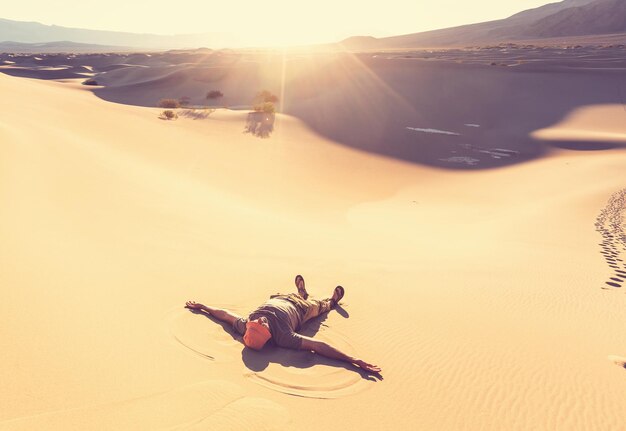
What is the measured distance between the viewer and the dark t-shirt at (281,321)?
4.35 metres

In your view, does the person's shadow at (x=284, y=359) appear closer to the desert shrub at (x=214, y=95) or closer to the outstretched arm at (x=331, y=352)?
the outstretched arm at (x=331, y=352)

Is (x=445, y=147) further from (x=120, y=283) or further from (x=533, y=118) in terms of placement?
(x=120, y=283)

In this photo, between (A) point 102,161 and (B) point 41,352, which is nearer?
(B) point 41,352

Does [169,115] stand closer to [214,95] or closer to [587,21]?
[214,95]

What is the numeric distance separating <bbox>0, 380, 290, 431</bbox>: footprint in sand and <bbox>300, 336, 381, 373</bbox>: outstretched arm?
3.15 feet

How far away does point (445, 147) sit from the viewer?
20.3 m

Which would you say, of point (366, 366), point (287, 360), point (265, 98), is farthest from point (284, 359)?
point (265, 98)

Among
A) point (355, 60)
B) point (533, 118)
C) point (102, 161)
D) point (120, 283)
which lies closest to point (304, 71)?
point (355, 60)

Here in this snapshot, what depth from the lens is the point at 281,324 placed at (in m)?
4.41

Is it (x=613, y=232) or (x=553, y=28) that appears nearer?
(x=613, y=232)

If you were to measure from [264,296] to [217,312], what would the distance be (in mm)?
880

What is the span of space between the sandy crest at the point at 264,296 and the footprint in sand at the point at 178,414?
0.5 inches

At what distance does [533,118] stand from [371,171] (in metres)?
14.4

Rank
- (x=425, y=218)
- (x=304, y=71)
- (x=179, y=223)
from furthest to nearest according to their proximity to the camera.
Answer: (x=304, y=71), (x=425, y=218), (x=179, y=223)
